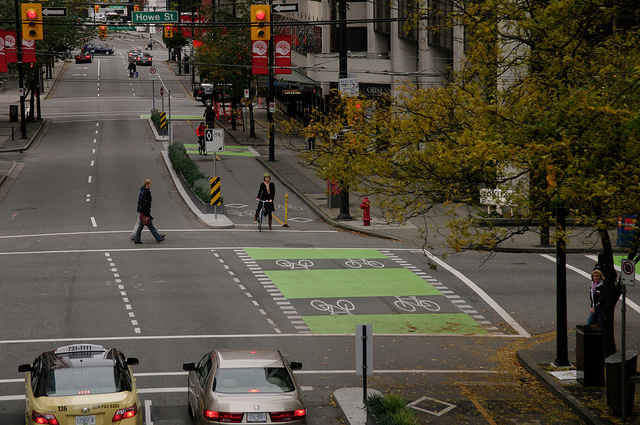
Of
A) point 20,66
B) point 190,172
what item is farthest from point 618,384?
point 20,66

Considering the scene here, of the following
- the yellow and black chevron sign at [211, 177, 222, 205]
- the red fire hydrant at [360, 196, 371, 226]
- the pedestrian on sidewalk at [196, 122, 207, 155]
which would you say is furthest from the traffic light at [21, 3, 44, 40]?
the pedestrian on sidewalk at [196, 122, 207, 155]

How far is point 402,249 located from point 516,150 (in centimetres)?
1643

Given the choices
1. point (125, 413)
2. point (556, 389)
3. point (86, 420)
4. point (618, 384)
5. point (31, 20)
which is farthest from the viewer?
point (31, 20)

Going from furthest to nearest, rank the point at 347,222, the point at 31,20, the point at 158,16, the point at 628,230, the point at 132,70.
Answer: the point at 132,70 < the point at 158,16 < the point at 347,222 < the point at 31,20 < the point at 628,230

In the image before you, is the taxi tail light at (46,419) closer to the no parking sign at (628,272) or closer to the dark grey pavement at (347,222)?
the dark grey pavement at (347,222)

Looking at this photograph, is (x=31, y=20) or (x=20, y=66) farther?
(x=20, y=66)

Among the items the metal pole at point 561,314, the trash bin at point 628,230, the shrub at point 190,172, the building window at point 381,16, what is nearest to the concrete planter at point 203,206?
the shrub at point 190,172

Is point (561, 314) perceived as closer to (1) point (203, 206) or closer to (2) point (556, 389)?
(2) point (556, 389)

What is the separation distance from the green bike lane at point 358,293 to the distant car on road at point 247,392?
6248 mm

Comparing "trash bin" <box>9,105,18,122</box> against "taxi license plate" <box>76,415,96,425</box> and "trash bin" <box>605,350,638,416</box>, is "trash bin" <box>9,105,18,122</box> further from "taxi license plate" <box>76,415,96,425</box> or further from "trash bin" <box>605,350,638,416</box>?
"trash bin" <box>605,350,638,416</box>

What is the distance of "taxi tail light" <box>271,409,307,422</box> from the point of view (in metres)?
11.5

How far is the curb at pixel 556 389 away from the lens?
13.6 meters

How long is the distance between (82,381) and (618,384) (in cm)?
780

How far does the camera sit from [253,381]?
12016mm
